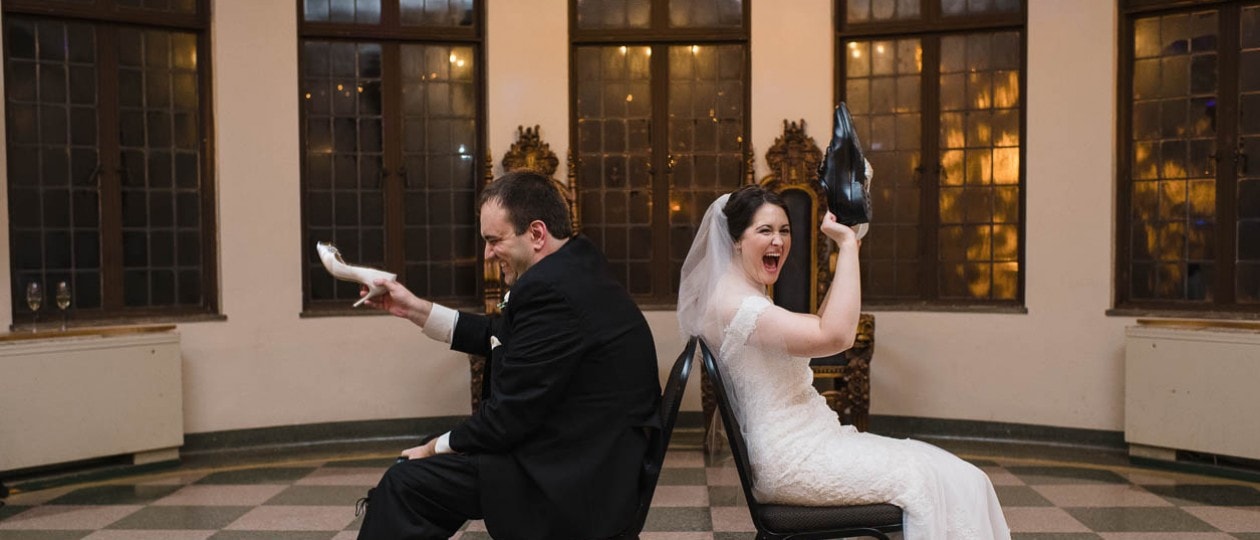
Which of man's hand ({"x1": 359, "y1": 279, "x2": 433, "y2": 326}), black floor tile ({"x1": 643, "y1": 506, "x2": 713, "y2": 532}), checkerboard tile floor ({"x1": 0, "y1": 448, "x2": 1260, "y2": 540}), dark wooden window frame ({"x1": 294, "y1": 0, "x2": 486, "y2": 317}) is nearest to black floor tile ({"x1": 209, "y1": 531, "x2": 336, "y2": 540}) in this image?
checkerboard tile floor ({"x1": 0, "y1": 448, "x2": 1260, "y2": 540})

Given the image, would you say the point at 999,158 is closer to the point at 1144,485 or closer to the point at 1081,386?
the point at 1081,386

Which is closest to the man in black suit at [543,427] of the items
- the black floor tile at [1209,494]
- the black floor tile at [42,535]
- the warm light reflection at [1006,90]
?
the black floor tile at [42,535]

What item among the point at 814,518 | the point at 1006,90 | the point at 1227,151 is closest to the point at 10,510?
the point at 814,518

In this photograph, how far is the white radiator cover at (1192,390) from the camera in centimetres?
491

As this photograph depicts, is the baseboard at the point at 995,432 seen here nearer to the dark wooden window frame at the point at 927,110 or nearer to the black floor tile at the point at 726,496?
the dark wooden window frame at the point at 927,110

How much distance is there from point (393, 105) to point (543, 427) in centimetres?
408

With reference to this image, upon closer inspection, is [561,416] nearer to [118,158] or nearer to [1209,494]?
[1209,494]

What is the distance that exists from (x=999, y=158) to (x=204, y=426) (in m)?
4.54

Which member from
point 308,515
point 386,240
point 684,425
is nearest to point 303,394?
point 386,240

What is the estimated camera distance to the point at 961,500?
254cm

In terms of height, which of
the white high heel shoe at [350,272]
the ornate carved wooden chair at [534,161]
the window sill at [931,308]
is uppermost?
the ornate carved wooden chair at [534,161]

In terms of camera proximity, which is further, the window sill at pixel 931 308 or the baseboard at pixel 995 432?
the window sill at pixel 931 308

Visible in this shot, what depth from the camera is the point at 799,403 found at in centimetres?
269

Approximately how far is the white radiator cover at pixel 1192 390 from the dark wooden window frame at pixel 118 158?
15.5 feet
